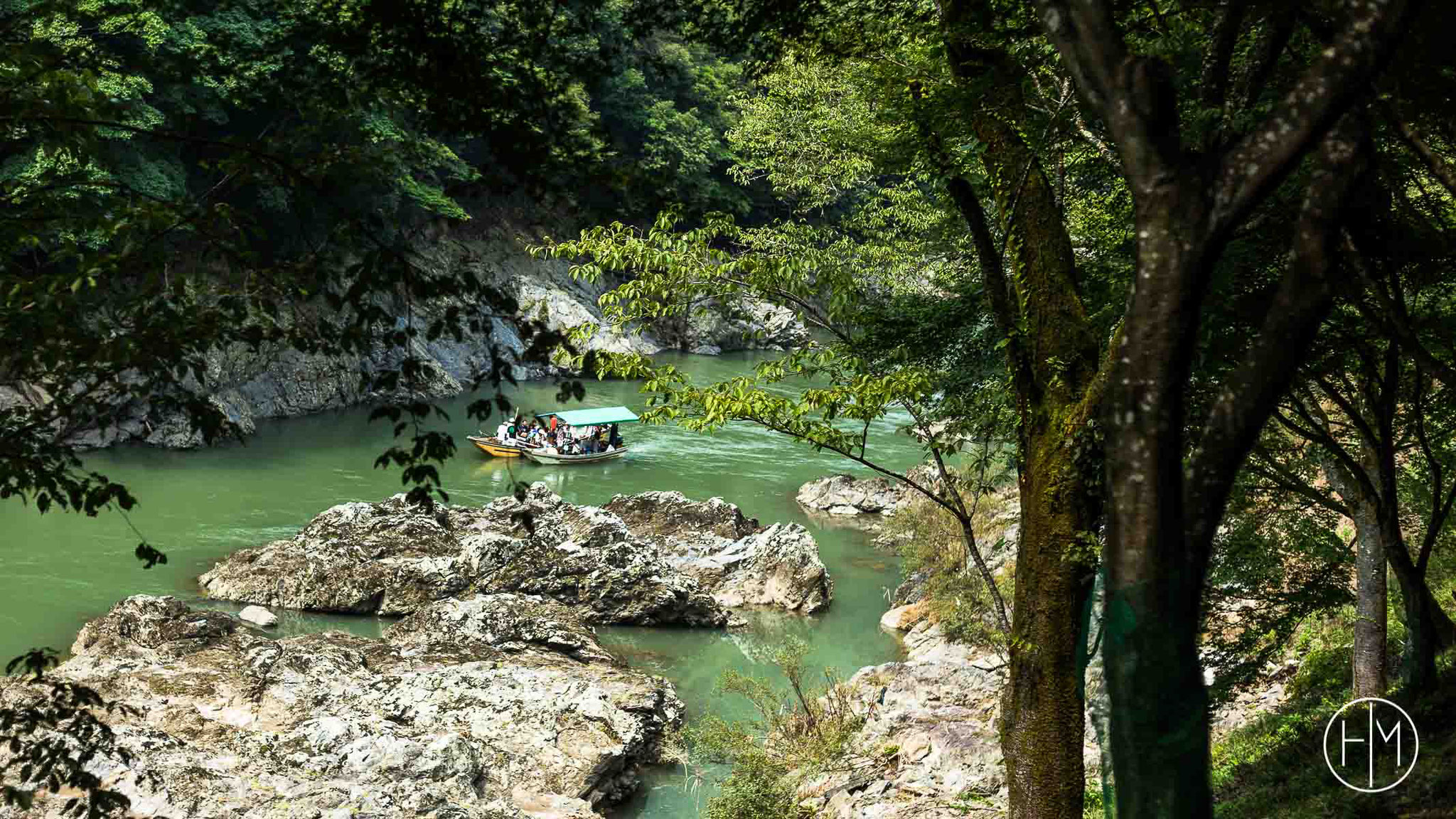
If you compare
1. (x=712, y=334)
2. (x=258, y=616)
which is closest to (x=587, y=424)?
(x=258, y=616)

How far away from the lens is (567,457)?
24.3 metres

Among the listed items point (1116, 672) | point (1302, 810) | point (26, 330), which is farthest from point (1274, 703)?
point (26, 330)

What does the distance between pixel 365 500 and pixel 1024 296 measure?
17447mm

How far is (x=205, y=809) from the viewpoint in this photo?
750 cm

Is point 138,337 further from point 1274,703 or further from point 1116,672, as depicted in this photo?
point 1274,703

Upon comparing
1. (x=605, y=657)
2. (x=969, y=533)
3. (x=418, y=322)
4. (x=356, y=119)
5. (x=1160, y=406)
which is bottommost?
(x=605, y=657)

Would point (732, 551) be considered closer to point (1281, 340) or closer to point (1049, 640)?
point (1049, 640)

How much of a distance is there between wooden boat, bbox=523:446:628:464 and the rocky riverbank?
6.09 metres

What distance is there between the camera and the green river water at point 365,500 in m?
14.5

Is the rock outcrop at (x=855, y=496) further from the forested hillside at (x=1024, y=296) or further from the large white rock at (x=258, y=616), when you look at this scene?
the large white rock at (x=258, y=616)

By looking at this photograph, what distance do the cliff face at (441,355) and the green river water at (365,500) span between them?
0.53 m

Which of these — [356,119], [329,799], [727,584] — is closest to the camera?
[356,119]

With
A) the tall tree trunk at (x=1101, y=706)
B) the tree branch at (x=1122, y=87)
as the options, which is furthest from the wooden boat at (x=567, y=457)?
the tree branch at (x=1122, y=87)

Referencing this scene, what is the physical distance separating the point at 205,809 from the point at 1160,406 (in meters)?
7.21
